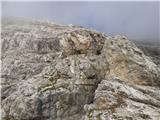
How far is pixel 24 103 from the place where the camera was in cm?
6456

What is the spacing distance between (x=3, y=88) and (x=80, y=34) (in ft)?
54.2

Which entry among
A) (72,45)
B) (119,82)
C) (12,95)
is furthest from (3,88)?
(119,82)

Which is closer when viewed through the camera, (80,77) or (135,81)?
(135,81)

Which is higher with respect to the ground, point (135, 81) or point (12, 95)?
point (135, 81)

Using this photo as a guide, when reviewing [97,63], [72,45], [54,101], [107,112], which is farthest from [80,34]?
[107,112]

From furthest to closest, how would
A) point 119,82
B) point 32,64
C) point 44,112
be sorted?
point 32,64 < point 44,112 < point 119,82

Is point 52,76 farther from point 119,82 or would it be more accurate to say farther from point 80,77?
point 119,82

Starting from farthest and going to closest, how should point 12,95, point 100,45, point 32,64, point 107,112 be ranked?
point 32,64 → point 100,45 → point 12,95 → point 107,112

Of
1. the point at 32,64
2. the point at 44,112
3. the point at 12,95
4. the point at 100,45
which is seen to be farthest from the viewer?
the point at 32,64

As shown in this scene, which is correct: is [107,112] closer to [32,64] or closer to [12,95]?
[12,95]

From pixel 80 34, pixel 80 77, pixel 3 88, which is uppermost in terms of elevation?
pixel 80 34

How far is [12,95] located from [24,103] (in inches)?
161

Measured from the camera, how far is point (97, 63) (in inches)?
2697

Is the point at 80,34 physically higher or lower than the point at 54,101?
higher
